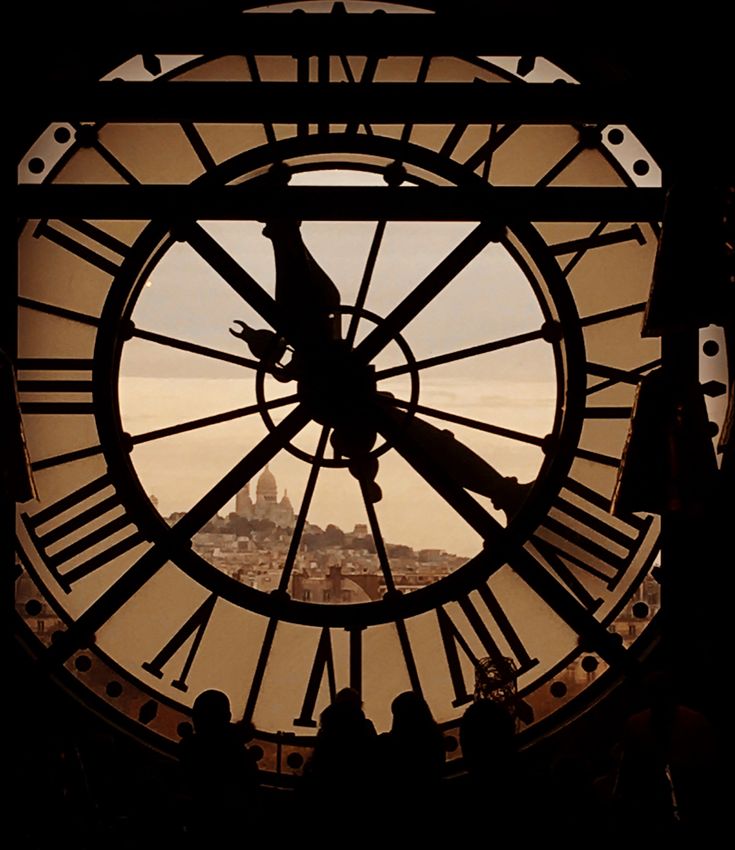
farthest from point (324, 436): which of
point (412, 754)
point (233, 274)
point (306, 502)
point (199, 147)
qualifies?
point (412, 754)

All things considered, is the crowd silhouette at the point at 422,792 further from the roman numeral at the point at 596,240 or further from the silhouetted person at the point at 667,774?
the roman numeral at the point at 596,240

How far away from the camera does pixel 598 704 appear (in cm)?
387

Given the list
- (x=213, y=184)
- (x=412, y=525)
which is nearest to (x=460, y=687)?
(x=412, y=525)

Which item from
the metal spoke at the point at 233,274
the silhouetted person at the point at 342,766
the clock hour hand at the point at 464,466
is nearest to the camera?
the silhouetted person at the point at 342,766

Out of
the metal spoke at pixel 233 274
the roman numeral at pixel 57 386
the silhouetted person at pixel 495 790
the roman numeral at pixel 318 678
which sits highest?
the metal spoke at pixel 233 274

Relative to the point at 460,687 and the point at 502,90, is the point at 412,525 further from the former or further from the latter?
the point at 502,90

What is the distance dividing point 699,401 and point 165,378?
174cm

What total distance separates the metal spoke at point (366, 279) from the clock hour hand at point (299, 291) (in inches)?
3.5

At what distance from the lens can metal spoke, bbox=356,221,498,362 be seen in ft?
12.2

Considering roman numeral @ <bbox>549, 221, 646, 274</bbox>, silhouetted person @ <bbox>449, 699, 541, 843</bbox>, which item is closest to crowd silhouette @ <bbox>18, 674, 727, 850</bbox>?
silhouetted person @ <bbox>449, 699, 541, 843</bbox>

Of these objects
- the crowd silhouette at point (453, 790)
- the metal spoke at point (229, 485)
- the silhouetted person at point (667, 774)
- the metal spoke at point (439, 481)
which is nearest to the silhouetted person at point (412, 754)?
the crowd silhouette at point (453, 790)

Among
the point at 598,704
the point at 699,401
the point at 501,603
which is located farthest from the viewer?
the point at 501,603

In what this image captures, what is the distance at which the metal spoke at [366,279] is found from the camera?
13.1 feet

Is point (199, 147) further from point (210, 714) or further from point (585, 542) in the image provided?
point (210, 714)
